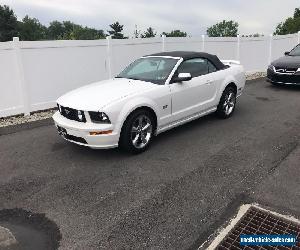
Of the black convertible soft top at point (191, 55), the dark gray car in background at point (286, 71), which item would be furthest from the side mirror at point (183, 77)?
the dark gray car in background at point (286, 71)

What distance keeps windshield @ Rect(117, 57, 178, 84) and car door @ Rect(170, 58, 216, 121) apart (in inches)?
7.9

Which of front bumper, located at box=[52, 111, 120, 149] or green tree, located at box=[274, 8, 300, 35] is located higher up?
green tree, located at box=[274, 8, 300, 35]

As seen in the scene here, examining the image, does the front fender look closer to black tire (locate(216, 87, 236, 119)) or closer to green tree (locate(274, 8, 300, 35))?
black tire (locate(216, 87, 236, 119))

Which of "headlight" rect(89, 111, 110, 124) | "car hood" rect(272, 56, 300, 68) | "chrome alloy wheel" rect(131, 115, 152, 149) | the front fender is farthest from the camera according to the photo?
"car hood" rect(272, 56, 300, 68)

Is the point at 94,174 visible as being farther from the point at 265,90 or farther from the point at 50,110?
the point at 265,90

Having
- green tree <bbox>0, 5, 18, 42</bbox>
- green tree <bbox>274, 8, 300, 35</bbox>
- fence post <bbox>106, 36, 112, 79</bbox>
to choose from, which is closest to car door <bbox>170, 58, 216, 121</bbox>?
fence post <bbox>106, 36, 112, 79</bbox>

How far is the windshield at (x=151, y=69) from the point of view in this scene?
6250mm

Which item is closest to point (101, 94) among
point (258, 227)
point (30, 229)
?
point (30, 229)

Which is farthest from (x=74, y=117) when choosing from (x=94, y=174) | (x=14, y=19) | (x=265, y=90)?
(x=14, y=19)

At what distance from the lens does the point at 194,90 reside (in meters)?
6.55

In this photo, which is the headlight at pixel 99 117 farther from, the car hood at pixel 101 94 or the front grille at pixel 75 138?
the front grille at pixel 75 138

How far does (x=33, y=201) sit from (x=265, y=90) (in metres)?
9.43

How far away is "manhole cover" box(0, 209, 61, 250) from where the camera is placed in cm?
341

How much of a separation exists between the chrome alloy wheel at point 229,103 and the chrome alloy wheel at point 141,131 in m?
2.57
